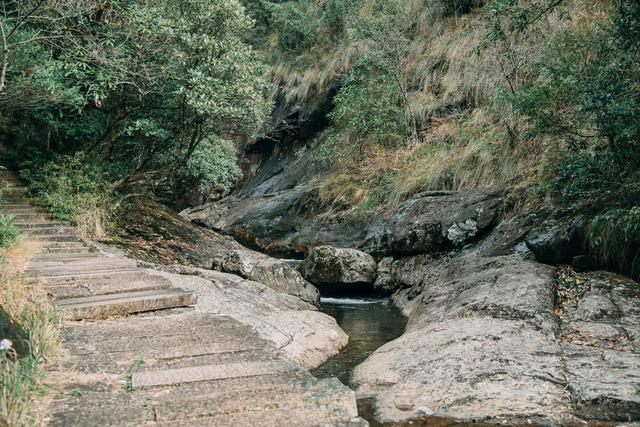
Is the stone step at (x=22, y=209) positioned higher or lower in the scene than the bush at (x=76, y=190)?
lower

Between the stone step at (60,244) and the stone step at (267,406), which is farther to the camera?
the stone step at (60,244)

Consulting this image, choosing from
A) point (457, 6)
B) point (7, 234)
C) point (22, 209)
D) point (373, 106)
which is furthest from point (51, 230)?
point (457, 6)

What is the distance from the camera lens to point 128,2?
1126 centimetres

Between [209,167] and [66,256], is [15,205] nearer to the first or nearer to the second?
[66,256]

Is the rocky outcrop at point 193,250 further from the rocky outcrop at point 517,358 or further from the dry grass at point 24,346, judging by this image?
the dry grass at point 24,346

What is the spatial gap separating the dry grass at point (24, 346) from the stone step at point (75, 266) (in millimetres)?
817

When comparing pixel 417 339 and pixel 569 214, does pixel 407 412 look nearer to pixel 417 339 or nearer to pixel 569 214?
pixel 417 339

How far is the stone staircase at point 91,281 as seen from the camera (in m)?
5.02

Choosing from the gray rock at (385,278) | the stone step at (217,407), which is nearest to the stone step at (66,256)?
the stone step at (217,407)

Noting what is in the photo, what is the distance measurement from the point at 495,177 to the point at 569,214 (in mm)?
3576

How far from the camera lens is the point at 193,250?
40.2ft

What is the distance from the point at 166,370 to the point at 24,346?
0.85 m

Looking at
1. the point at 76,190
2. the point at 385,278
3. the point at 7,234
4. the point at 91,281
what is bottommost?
the point at 385,278

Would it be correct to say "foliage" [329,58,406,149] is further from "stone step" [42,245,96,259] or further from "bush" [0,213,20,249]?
"bush" [0,213,20,249]
